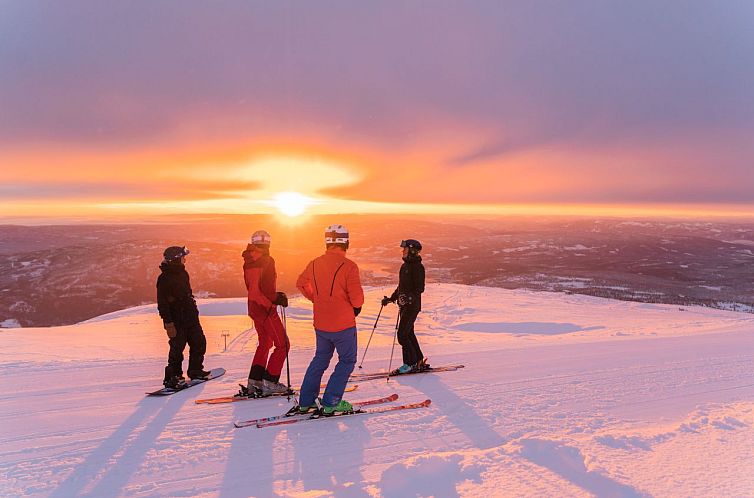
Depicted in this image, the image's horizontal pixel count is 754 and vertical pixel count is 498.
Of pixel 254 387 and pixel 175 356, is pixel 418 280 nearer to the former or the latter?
pixel 254 387

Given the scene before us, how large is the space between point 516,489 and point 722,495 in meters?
1.69

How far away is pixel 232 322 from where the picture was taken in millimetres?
16766

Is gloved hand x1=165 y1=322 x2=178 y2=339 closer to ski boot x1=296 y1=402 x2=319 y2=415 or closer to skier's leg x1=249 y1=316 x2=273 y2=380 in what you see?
skier's leg x1=249 y1=316 x2=273 y2=380

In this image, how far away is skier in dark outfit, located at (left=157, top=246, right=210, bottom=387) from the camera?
6367mm

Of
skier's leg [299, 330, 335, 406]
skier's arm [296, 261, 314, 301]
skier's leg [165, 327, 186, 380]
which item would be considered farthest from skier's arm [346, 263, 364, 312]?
skier's leg [165, 327, 186, 380]

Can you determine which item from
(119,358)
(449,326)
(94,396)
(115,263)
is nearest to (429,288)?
(449,326)

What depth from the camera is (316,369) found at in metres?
5.29

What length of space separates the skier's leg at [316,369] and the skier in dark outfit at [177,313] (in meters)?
2.42

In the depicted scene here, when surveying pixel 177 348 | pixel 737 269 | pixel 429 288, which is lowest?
pixel 737 269

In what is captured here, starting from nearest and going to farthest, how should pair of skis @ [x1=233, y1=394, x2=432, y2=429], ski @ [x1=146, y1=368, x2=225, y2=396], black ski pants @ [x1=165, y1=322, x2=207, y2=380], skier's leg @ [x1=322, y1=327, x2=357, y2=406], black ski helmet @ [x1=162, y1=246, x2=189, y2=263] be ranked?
pair of skis @ [x1=233, y1=394, x2=432, y2=429] → skier's leg @ [x1=322, y1=327, x2=357, y2=406] → ski @ [x1=146, y1=368, x2=225, y2=396] → black ski helmet @ [x1=162, y1=246, x2=189, y2=263] → black ski pants @ [x1=165, y1=322, x2=207, y2=380]

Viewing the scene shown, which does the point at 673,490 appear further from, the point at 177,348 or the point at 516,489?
the point at 177,348

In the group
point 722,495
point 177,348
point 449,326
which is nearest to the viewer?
point 722,495

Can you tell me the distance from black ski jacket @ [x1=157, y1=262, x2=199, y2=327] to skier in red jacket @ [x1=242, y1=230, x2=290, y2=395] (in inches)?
45.1

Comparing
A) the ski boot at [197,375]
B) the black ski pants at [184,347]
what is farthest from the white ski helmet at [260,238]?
the ski boot at [197,375]
